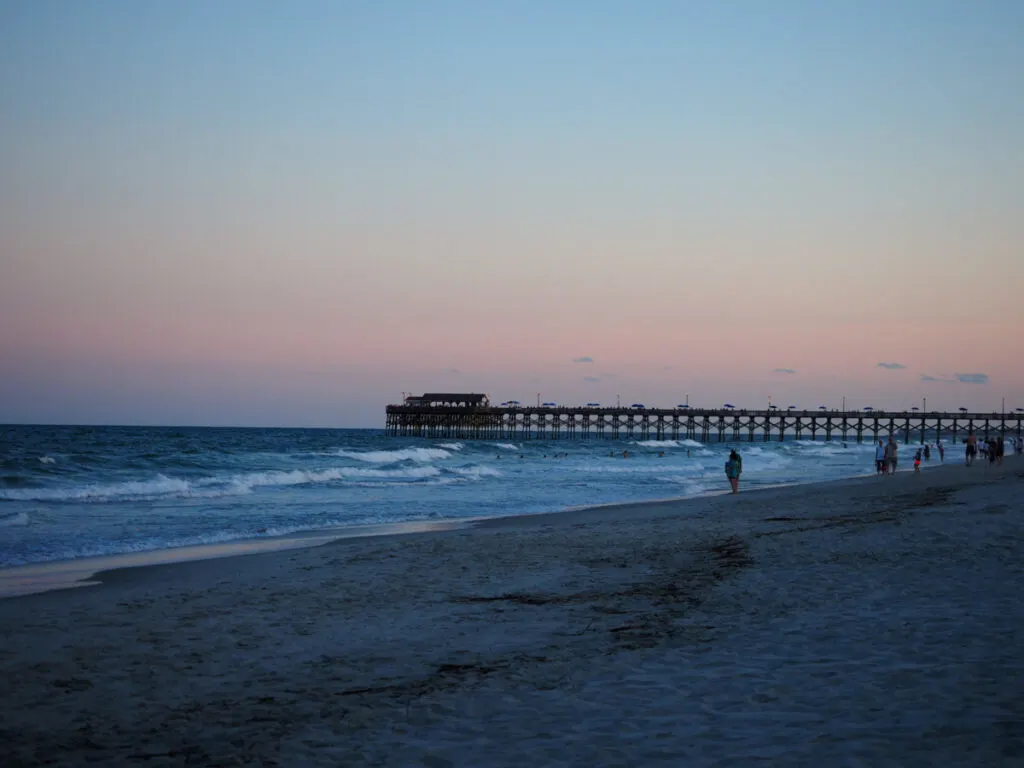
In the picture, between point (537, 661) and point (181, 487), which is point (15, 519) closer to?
point (181, 487)

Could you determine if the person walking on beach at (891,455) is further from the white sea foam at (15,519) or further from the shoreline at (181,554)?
the white sea foam at (15,519)

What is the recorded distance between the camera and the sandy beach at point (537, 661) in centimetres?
434

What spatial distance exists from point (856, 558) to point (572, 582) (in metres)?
3.37

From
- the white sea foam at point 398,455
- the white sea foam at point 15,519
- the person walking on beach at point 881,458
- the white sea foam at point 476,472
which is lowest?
the white sea foam at point 398,455

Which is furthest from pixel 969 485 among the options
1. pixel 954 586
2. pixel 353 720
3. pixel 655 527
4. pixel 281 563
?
pixel 353 720

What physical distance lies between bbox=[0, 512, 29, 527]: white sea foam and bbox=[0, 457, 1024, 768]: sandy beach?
681 cm

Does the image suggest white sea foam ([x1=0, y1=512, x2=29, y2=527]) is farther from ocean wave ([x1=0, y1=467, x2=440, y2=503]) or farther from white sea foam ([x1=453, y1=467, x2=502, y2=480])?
white sea foam ([x1=453, y1=467, x2=502, y2=480])

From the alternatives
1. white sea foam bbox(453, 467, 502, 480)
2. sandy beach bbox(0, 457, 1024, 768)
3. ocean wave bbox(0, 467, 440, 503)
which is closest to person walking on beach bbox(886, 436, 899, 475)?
white sea foam bbox(453, 467, 502, 480)

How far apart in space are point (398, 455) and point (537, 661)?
1948 inches

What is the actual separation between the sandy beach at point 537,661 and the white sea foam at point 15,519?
Result: 681 cm

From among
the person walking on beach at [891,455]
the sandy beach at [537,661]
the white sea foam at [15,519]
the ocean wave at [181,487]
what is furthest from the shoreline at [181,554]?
the person walking on beach at [891,455]

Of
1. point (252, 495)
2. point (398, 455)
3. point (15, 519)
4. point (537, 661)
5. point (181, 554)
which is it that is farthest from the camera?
point (398, 455)

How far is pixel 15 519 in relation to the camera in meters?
16.7

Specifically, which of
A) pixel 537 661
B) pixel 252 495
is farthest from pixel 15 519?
pixel 537 661
